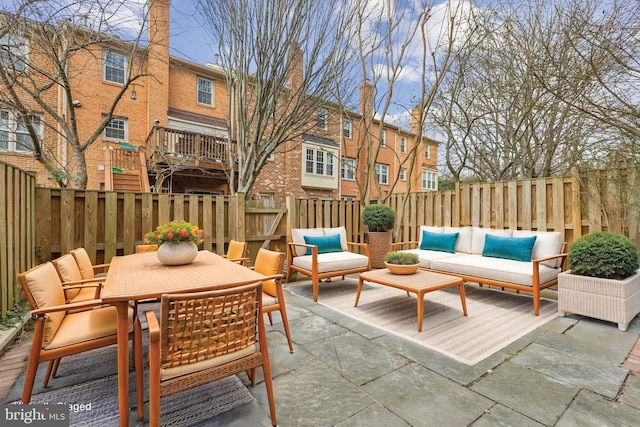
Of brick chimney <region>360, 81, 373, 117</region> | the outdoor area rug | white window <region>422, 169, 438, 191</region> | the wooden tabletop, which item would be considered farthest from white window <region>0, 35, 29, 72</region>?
white window <region>422, 169, 438, 191</region>

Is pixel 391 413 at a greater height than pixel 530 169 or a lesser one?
lesser

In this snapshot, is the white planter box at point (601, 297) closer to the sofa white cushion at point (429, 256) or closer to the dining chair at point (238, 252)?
the sofa white cushion at point (429, 256)

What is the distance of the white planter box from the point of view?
114 inches

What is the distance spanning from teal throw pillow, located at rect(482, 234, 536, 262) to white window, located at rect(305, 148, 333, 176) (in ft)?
31.2

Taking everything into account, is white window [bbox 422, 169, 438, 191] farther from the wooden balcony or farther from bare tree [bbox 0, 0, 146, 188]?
bare tree [bbox 0, 0, 146, 188]

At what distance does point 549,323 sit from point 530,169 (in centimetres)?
452

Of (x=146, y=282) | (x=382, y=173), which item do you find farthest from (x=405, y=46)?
(x=382, y=173)

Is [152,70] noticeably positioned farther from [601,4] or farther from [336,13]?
[601,4]

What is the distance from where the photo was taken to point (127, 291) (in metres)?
1.70

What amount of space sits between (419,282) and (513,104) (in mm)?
5068

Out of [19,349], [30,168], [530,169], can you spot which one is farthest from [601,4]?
[30,168]

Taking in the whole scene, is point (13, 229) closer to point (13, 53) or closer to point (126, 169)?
point (13, 53)

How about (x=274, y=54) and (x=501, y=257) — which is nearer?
(x=501, y=257)

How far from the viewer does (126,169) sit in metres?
9.20
